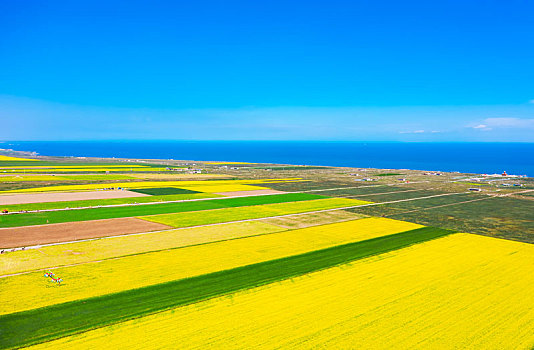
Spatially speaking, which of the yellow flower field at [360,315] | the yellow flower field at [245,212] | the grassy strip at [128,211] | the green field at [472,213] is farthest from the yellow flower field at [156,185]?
the yellow flower field at [360,315]

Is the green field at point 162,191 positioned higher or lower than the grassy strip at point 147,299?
higher

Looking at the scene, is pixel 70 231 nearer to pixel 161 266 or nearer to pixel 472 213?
pixel 161 266

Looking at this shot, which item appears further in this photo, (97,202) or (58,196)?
(58,196)

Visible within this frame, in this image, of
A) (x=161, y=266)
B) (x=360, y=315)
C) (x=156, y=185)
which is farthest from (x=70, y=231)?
(x=156, y=185)

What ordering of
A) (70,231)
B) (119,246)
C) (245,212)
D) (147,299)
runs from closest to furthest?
(147,299), (119,246), (70,231), (245,212)

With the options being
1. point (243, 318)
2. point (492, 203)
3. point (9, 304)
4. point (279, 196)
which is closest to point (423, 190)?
point (492, 203)

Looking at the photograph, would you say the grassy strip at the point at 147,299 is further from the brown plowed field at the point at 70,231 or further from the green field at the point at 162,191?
the green field at the point at 162,191
